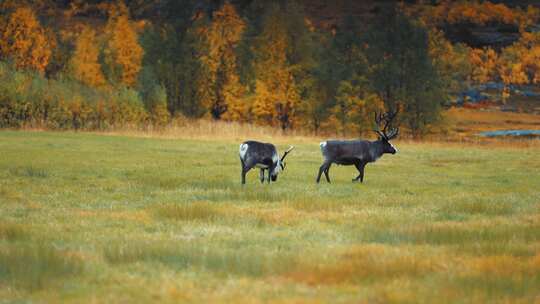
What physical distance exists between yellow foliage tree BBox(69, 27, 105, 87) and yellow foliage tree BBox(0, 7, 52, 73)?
4.26 meters

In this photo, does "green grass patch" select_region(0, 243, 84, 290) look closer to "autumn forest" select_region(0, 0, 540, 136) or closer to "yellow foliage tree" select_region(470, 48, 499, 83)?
"autumn forest" select_region(0, 0, 540, 136)

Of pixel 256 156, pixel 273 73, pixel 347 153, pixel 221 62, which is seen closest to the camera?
pixel 256 156

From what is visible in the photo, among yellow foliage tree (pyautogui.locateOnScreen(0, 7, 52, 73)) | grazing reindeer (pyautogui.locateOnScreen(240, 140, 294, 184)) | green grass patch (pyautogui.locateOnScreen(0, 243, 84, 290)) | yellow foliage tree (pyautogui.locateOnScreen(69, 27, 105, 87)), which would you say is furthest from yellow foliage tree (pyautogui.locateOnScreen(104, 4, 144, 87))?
green grass patch (pyautogui.locateOnScreen(0, 243, 84, 290))

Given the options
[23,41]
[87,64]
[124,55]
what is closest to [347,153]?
[23,41]

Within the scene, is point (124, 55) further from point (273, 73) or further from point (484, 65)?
point (484, 65)

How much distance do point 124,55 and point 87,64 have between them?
3769 millimetres

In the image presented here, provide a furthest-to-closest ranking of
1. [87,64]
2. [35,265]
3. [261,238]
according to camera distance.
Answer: [87,64] → [261,238] → [35,265]

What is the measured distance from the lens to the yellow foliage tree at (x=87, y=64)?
69.4m

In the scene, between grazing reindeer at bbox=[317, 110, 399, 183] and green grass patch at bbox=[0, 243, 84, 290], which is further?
grazing reindeer at bbox=[317, 110, 399, 183]

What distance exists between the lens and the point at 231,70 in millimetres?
73375

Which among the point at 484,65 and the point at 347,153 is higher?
the point at 484,65

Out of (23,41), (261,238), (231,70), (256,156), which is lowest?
(261,238)

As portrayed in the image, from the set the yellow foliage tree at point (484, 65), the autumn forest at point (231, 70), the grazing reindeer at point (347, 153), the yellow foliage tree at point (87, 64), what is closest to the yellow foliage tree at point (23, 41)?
the autumn forest at point (231, 70)

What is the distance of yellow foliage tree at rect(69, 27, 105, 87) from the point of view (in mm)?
69375
